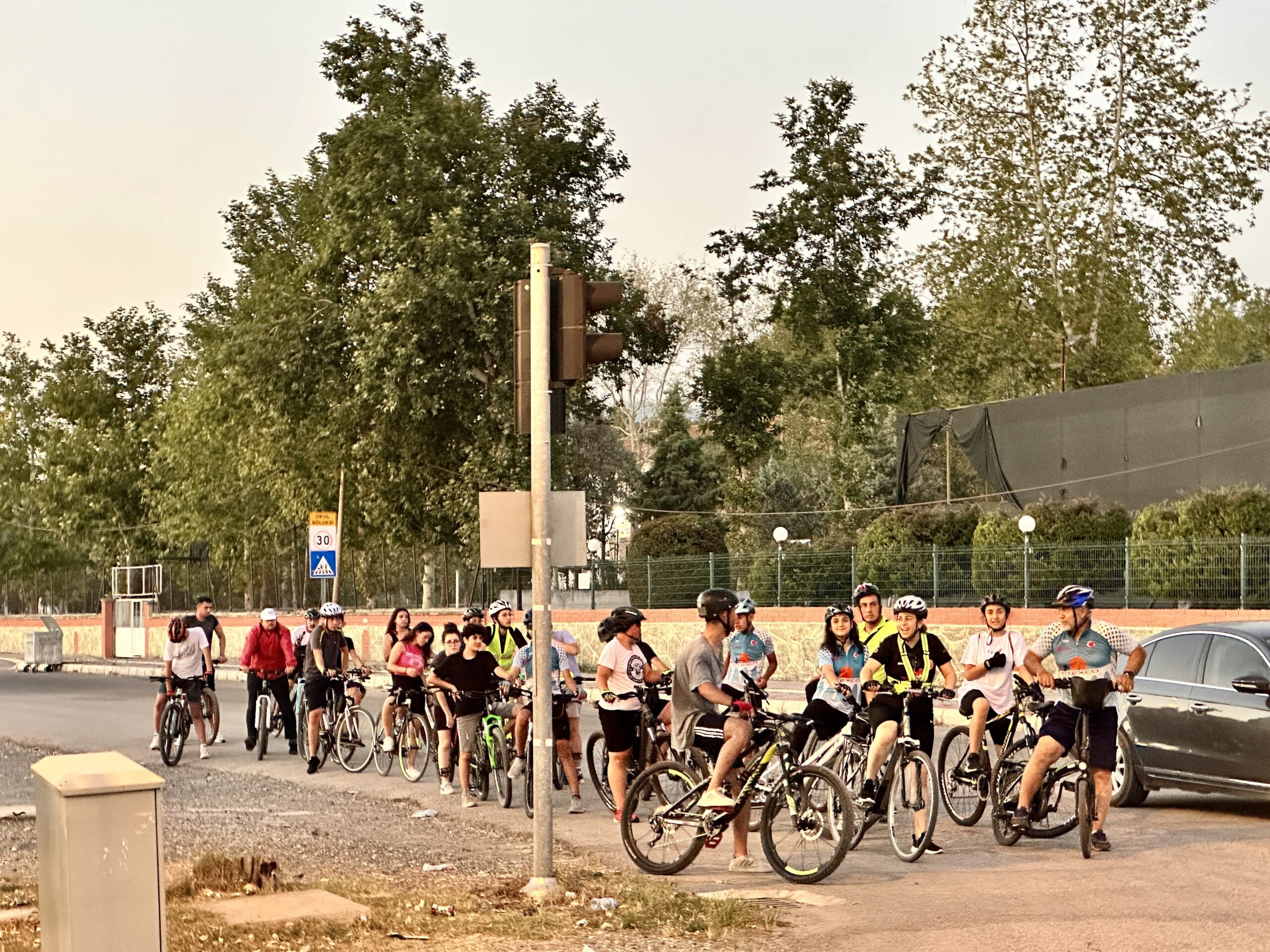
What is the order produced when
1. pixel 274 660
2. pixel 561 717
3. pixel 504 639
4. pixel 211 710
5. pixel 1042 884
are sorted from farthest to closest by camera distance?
1. pixel 211 710
2. pixel 274 660
3. pixel 504 639
4. pixel 561 717
5. pixel 1042 884

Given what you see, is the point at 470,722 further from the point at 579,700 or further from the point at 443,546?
the point at 443,546

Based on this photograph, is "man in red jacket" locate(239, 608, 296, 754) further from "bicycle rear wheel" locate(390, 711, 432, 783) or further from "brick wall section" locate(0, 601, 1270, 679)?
"brick wall section" locate(0, 601, 1270, 679)

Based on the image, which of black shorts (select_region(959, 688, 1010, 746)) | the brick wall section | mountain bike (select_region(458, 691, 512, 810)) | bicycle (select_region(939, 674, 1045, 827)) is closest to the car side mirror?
bicycle (select_region(939, 674, 1045, 827))

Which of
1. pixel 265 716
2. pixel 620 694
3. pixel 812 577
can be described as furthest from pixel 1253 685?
pixel 812 577

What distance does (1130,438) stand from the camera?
3123cm

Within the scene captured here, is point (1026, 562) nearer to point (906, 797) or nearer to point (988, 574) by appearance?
point (988, 574)

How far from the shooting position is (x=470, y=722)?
610 inches

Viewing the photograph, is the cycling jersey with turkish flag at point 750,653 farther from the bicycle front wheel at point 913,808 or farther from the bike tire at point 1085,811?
the bike tire at point 1085,811

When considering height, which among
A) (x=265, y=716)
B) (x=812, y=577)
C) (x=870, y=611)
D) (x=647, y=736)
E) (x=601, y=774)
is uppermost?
(x=812, y=577)

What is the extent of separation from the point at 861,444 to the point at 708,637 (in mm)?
47206

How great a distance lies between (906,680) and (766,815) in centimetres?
164

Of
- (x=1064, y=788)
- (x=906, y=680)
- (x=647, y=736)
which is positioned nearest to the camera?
(x=906, y=680)

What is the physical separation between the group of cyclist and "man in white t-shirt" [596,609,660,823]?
0.04 feet

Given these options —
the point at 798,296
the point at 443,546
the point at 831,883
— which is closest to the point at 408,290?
Answer: the point at 443,546
